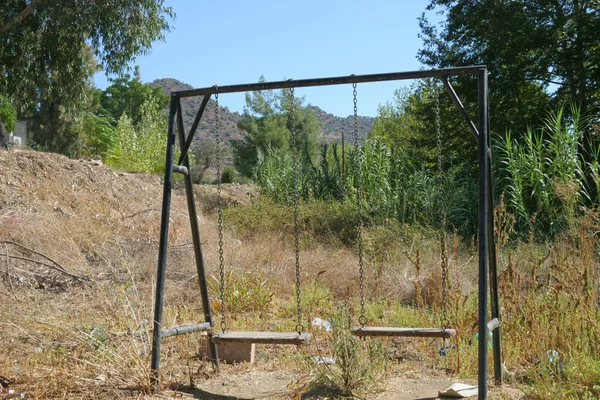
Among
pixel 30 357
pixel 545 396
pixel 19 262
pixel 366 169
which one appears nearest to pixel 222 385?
pixel 30 357

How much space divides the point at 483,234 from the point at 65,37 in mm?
16929

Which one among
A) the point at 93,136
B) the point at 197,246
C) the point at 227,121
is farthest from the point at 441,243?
the point at 227,121

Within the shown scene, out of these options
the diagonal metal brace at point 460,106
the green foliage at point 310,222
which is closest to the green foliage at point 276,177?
the green foliage at point 310,222

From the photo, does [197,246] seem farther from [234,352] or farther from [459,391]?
[459,391]

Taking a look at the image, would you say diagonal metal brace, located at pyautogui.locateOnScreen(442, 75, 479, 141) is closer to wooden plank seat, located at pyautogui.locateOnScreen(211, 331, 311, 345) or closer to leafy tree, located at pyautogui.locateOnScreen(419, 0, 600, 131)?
wooden plank seat, located at pyautogui.locateOnScreen(211, 331, 311, 345)

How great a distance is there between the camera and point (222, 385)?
15.1 ft

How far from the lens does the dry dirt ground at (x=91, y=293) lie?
14.2 ft

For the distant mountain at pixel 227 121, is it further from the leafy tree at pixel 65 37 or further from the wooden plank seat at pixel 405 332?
the wooden plank seat at pixel 405 332

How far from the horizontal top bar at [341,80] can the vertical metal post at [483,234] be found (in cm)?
21

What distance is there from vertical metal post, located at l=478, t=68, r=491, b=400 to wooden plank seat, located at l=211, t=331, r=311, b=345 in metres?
1.08

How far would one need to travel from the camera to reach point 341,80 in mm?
4359

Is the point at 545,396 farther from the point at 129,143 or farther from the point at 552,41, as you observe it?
the point at 129,143

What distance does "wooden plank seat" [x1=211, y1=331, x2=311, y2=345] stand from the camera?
13.7 feet

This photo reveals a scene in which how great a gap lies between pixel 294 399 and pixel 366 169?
786 centimetres
